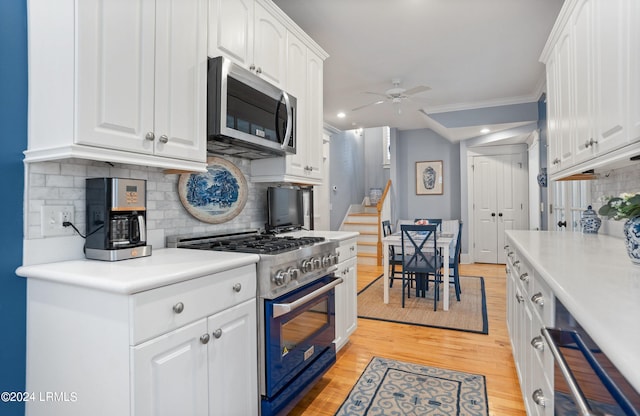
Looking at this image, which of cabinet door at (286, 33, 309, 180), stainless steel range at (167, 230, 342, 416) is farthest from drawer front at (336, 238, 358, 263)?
cabinet door at (286, 33, 309, 180)

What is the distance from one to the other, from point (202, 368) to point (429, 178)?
6.50 meters

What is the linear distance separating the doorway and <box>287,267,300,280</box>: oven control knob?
558 cm

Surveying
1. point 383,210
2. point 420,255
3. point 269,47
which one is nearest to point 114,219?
point 269,47

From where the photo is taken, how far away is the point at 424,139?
7113 mm

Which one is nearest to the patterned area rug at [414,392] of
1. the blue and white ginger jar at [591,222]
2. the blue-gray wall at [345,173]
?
the blue and white ginger jar at [591,222]

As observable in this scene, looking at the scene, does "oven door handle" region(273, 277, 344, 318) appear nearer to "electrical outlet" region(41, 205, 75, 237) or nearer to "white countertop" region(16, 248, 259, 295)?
"white countertop" region(16, 248, 259, 295)

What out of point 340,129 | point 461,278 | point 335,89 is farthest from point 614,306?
point 340,129

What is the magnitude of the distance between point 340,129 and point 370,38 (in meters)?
3.78

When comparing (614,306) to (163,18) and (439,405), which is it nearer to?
(439,405)

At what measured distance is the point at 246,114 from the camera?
2.02m

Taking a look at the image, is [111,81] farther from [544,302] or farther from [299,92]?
[544,302]

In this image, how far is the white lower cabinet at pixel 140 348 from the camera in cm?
111

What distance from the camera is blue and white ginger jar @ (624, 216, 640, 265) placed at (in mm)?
1271

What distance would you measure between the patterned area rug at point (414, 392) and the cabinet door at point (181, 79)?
1.69 m
